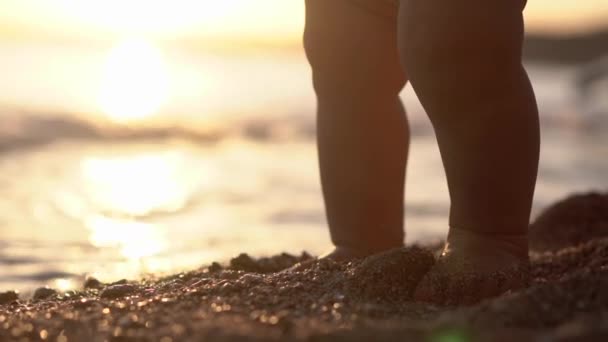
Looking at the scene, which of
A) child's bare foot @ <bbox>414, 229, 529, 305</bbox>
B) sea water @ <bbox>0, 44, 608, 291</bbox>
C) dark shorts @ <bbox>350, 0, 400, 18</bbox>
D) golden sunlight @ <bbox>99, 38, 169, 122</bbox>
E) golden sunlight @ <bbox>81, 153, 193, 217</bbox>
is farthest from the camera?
golden sunlight @ <bbox>99, 38, 169, 122</bbox>

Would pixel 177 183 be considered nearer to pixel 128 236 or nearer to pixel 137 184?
pixel 137 184

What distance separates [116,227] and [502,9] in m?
2.95

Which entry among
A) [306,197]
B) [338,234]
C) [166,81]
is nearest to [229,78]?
[166,81]

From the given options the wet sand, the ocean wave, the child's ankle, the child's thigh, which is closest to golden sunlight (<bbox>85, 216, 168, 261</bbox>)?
the wet sand

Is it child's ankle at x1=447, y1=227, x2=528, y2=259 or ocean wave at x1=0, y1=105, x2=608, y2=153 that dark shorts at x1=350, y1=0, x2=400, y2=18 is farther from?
ocean wave at x1=0, y1=105, x2=608, y2=153

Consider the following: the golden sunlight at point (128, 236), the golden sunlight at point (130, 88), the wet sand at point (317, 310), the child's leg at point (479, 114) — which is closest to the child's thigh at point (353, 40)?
the child's leg at point (479, 114)

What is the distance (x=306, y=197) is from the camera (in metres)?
5.61

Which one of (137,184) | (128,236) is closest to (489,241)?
(128,236)

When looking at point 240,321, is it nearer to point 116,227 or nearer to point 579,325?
point 579,325

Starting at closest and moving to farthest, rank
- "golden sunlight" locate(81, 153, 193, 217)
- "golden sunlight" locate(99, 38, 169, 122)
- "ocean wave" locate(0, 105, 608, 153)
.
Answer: "golden sunlight" locate(81, 153, 193, 217) < "ocean wave" locate(0, 105, 608, 153) < "golden sunlight" locate(99, 38, 169, 122)

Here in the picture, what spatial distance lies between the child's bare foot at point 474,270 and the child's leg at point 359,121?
524 millimetres

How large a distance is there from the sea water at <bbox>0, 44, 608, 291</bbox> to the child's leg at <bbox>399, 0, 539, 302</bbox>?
5.02ft

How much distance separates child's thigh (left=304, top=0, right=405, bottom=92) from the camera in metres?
2.59

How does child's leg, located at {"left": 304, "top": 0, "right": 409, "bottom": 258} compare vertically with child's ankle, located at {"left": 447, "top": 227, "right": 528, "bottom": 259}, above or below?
above
